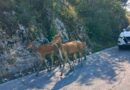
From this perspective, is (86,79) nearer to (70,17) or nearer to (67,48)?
(67,48)

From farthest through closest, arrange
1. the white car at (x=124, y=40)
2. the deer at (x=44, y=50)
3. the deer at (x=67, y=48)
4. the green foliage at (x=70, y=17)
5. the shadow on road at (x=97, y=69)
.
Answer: the white car at (x=124, y=40) → the green foliage at (x=70, y=17) → the deer at (x=67, y=48) → the deer at (x=44, y=50) → the shadow on road at (x=97, y=69)

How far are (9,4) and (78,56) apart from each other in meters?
4.53

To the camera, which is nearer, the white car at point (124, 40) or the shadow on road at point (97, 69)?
the shadow on road at point (97, 69)

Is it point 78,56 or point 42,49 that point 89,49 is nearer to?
point 78,56

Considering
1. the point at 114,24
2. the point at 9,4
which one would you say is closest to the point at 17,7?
the point at 9,4

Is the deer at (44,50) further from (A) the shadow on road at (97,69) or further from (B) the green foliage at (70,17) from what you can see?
(B) the green foliage at (70,17)

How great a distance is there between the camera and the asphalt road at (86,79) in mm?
11658

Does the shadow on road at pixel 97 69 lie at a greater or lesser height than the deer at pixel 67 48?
lesser

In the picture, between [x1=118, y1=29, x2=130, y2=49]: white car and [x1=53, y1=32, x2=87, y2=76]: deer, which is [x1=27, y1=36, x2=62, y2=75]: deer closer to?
[x1=53, y1=32, x2=87, y2=76]: deer

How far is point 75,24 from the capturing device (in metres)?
23.0

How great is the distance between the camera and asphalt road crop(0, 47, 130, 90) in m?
11.7

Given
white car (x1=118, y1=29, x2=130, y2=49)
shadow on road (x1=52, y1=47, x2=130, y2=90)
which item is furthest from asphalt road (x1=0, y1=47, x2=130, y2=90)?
white car (x1=118, y1=29, x2=130, y2=49)

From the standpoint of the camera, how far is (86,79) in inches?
502

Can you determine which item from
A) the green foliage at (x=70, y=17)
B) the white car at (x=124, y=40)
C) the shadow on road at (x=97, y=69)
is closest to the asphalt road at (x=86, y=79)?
the shadow on road at (x=97, y=69)
